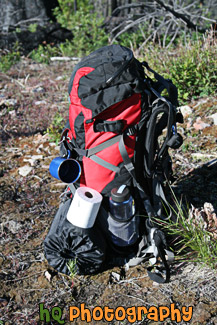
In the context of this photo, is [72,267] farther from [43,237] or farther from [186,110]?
[186,110]

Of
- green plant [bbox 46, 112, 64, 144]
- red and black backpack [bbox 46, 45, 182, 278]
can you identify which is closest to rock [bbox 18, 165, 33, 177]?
green plant [bbox 46, 112, 64, 144]

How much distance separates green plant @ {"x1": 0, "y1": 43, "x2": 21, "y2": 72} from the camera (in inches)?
333

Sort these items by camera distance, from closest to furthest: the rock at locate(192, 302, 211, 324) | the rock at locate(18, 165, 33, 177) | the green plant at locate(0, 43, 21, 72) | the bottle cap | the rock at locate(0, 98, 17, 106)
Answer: the rock at locate(192, 302, 211, 324) → the bottle cap → the rock at locate(18, 165, 33, 177) → the rock at locate(0, 98, 17, 106) → the green plant at locate(0, 43, 21, 72)

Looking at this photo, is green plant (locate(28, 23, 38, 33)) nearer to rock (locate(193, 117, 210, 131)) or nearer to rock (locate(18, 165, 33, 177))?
rock (locate(18, 165, 33, 177))

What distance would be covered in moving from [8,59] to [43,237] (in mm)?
6510

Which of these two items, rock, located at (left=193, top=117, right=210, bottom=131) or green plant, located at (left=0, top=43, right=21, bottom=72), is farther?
green plant, located at (left=0, top=43, right=21, bottom=72)

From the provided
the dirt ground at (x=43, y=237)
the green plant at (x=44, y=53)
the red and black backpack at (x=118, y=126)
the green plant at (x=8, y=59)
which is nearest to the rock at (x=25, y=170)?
the dirt ground at (x=43, y=237)

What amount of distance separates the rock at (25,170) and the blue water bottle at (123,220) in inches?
80.3

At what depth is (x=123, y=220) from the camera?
289 centimetres

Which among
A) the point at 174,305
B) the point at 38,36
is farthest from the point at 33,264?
the point at 38,36

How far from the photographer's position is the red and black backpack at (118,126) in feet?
8.78

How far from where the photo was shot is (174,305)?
2621 mm

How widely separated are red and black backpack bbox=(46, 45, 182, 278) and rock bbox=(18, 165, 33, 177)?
175 centimetres

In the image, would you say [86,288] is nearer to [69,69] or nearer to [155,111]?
[155,111]
